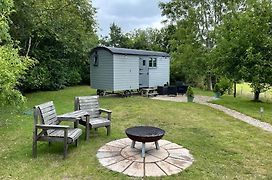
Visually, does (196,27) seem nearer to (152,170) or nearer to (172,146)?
(172,146)

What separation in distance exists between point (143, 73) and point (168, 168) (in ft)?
35.7

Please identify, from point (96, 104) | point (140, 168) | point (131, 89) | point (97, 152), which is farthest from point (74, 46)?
point (140, 168)

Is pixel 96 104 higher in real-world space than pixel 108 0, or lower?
lower

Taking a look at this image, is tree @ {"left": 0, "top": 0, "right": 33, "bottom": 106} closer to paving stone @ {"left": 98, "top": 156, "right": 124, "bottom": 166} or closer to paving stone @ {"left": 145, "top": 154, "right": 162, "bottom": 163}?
paving stone @ {"left": 98, "top": 156, "right": 124, "bottom": 166}

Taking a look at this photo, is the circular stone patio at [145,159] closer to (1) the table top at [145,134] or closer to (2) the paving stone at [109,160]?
(2) the paving stone at [109,160]

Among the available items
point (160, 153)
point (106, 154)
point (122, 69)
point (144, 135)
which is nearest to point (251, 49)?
point (122, 69)

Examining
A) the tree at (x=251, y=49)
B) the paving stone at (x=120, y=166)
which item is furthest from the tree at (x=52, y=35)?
the paving stone at (x=120, y=166)

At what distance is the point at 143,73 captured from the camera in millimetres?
14719

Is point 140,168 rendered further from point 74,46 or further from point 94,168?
point 74,46

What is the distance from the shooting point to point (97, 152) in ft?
15.7

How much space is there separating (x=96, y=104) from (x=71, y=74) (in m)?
13.9

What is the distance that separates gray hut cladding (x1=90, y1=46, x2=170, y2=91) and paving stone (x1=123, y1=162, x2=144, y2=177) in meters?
8.73

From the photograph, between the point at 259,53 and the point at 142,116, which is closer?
the point at 142,116

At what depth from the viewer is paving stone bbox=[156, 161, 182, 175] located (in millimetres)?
3967
